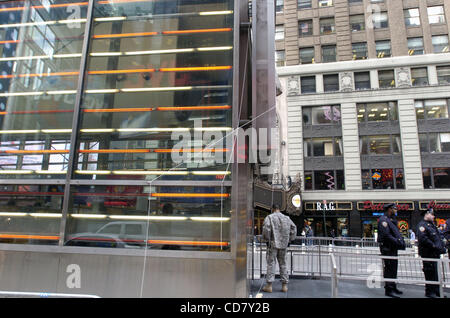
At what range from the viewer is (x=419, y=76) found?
92.6 ft

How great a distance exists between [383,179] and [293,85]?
12323mm

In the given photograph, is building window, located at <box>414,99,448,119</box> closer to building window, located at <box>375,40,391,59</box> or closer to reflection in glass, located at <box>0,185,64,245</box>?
building window, located at <box>375,40,391,59</box>

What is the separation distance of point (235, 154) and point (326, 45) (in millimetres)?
30288

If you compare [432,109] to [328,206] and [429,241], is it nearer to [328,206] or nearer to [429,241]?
[328,206]

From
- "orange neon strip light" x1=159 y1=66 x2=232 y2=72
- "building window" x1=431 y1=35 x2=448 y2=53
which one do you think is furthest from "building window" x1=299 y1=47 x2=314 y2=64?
"orange neon strip light" x1=159 y1=66 x2=232 y2=72

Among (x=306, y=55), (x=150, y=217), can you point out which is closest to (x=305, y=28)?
(x=306, y=55)

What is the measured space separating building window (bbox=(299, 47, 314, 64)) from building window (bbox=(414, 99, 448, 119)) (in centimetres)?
1077

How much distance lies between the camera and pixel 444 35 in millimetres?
28547

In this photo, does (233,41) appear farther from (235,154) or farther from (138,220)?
(138,220)

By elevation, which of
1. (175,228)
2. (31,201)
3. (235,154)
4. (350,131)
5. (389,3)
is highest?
(389,3)

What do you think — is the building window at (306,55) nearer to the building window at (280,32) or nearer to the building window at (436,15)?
the building window at (280,32)

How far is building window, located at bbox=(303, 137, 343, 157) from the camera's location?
28922 millimetres

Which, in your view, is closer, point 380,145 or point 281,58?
point 380,145
